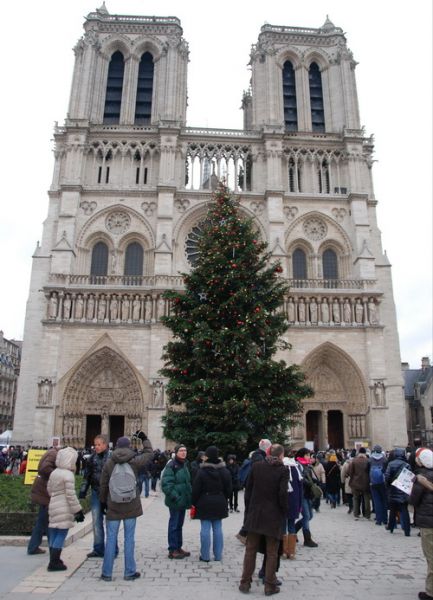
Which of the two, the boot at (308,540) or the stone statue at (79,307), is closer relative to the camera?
the boot at (308,540)

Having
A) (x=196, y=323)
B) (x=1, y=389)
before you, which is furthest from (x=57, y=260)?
(x=1, y=389)

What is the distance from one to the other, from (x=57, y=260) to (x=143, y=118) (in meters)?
12.3

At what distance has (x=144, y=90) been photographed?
111ft

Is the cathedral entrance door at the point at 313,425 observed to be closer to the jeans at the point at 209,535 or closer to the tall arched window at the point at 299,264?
the tall arched window at the point at 299,264

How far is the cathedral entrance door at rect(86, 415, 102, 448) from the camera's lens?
26.7 m

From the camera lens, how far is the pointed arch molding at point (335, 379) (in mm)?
26281

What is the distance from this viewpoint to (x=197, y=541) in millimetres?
8344

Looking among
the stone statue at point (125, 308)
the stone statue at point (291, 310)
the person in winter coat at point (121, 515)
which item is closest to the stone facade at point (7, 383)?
the stone statue at point (125, 308)

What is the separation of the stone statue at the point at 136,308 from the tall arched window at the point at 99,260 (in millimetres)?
3581

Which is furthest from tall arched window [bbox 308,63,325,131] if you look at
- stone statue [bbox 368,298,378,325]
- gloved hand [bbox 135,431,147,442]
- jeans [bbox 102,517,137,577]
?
jeans [bbox 102,517,137,577]

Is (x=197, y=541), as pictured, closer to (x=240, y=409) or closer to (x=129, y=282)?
(x=240, y=409)

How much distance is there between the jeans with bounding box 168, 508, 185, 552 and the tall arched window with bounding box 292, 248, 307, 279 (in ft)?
78.1

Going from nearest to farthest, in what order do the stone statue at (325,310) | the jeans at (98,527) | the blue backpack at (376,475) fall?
1. the jeans at (98,527)
2. the blue backpack at (376,475)
3. the stone statue at (325,310)

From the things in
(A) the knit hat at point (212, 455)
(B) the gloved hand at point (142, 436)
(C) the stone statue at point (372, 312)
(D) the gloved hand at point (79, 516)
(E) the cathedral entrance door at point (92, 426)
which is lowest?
(D) the gloved hand at point (79, 516)
